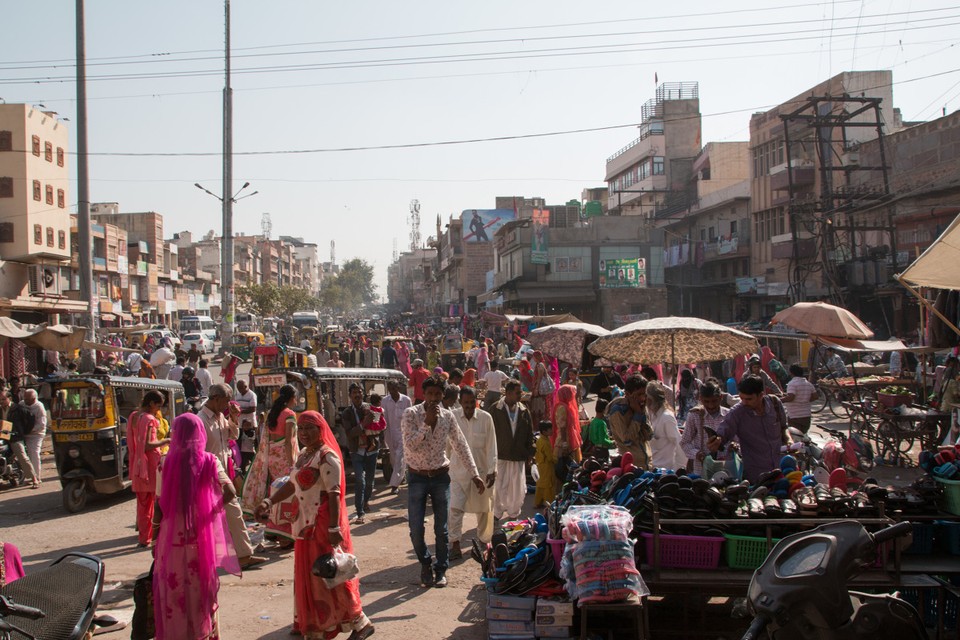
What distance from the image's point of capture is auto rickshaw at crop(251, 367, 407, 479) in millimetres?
10883

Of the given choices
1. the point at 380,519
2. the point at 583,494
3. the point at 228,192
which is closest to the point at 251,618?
the point at 583,494

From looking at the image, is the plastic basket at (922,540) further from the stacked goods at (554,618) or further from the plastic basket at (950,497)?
the stacked goods at (554,618)

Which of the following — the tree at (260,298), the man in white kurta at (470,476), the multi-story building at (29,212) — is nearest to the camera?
the man in white kurta at (470,476)

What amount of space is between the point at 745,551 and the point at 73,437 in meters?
8.22

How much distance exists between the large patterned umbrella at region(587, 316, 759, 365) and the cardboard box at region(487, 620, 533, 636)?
17.8 feet

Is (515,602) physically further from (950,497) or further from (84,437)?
(84,437)

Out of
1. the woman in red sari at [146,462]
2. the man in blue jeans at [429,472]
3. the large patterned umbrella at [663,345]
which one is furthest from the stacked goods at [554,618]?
the large patterned umbrella at [663,345]

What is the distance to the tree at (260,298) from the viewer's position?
71.6 m

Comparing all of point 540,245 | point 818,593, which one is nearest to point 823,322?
point 818,593

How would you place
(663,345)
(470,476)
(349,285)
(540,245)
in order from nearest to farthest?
(470,476) < (663,345) < (540,245) < (349,285)

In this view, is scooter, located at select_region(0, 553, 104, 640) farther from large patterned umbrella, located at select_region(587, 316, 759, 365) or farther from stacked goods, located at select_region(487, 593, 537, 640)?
large patterned umbrella, located at select_region(587, 316, 759, 365)

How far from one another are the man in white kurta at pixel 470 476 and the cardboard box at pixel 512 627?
214 centimetres

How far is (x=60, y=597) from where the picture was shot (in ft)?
14.0

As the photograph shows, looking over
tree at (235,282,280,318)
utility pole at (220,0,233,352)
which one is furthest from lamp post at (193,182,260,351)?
tree at (235,282,280,318)
